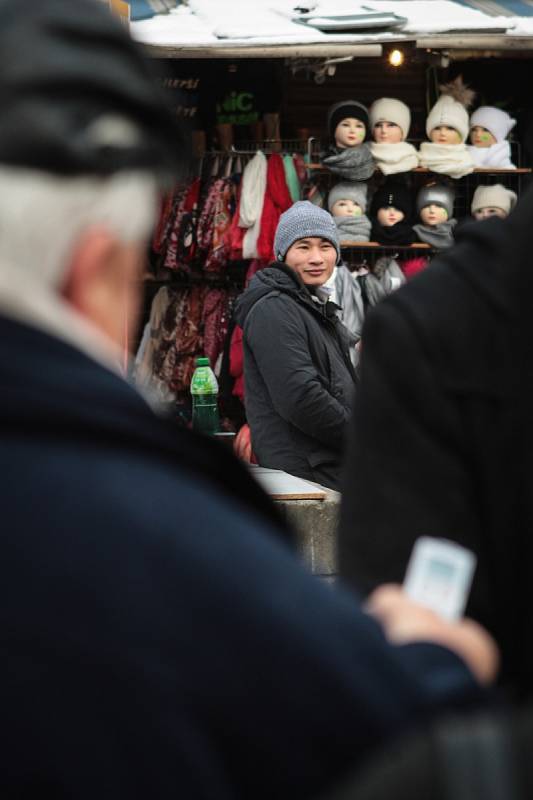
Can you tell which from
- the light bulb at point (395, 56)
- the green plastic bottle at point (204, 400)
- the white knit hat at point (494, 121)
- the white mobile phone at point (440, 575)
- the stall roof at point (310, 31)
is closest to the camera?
the white mobile phone at point (440, 575)

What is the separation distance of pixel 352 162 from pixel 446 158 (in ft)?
2.31

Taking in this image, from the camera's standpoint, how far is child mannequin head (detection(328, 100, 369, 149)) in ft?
26.3

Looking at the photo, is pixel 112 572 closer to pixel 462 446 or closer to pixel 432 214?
pixel 462 446

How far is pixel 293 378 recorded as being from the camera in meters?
4.88

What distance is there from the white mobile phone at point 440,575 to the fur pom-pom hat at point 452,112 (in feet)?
23.6

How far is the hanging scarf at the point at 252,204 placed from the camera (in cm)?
802

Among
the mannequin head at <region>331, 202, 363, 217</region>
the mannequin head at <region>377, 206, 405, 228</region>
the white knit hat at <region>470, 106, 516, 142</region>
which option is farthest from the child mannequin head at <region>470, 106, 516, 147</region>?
the mannequin head at <region>331, 202, 363, 217</region>

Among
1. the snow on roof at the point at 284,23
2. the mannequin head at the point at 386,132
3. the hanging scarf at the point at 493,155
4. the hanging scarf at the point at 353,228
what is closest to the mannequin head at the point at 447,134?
the hanging scarf at the point at 493,155

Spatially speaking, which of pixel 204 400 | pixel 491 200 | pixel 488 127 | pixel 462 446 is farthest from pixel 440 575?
pixel 488 127

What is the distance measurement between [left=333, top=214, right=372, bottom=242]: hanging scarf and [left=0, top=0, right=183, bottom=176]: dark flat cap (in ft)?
22.9

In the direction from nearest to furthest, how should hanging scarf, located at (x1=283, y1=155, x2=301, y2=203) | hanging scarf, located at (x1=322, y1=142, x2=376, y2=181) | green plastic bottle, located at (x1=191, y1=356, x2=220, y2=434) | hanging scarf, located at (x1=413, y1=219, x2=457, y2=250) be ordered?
green plastic bottle, located at (x1=191, y1=356, x2=220, y2=434)
hanging scarf, located at (x1=322, y1=142, x2=376, y2=181)
hanging scarf, located at (x1=283, y1=155, x2=301, y2=203)
hanging scarf, located at (x1=413, y1=219, x2=457, y2=250)

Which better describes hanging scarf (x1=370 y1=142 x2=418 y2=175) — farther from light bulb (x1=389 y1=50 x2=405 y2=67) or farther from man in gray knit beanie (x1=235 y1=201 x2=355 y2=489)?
man in gray knit beanie (x1=235 y1=201 x2=355 y2=489)

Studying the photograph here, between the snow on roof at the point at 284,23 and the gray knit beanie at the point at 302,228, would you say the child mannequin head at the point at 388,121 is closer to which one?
the snow on roof at the point at 284,23

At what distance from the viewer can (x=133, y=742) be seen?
93cm
